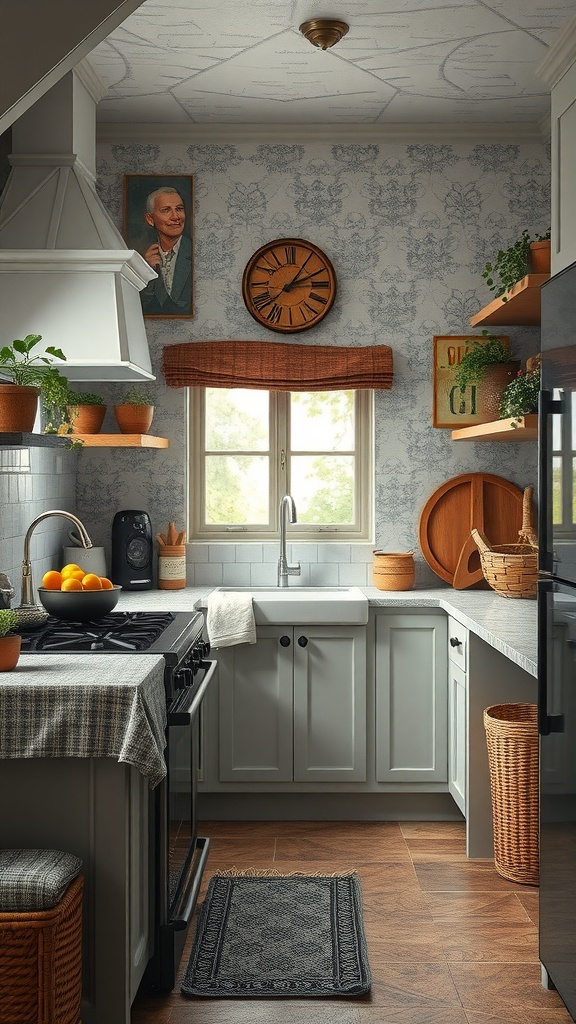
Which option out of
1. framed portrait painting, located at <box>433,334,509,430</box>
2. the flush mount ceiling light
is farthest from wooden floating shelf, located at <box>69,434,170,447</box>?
the flush mount ceiling light

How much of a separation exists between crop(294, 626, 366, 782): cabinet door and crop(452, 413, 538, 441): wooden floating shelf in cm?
94

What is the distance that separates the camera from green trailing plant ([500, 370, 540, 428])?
3.70m

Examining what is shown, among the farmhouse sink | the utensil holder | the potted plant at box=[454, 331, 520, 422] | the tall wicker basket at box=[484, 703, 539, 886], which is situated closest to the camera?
the tall wicker basket at box=[484, 703, 539, 886]

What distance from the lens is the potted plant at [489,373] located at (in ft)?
14.1

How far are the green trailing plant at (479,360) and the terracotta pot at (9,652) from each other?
2.55 metres

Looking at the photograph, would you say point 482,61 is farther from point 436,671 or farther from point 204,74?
point 436,671

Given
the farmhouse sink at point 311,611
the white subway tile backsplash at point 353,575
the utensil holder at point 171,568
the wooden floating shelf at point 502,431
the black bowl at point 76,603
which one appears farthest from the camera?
the white subway tile backsplash at point 353,575

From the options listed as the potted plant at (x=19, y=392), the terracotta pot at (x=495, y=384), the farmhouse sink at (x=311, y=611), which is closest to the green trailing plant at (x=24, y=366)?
the potted plant at (x=19, y=392)

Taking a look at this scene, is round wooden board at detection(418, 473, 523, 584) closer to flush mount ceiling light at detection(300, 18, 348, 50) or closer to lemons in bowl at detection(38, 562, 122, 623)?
lemons in bowl at detection(38, 562, 122, 623)

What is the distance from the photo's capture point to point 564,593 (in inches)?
96.3

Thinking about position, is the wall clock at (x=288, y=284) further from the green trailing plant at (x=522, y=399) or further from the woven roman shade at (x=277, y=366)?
the green trailing plant at (x=522, y=399)

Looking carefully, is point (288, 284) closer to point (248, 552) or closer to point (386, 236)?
point (386, 236)

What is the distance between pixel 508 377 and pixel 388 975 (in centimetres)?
250

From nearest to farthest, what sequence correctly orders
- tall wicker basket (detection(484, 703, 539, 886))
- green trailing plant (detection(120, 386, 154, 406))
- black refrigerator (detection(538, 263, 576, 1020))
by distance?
1. black refrigerator (detection(538, 263, 576, 1020))
2. tall wicker basket (detection(484, 703, 539, 886))
3. green trailing plant (detection(120, 386, 154, 406))
